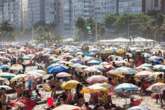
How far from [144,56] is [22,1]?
14658cm

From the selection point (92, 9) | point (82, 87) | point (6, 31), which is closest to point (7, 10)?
point (92, 9)

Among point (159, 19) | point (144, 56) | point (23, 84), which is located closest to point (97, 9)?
point (159, 19)

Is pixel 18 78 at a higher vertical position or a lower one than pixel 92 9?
lower

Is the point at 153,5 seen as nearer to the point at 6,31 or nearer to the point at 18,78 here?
the point at 6,31

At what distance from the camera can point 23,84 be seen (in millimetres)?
22797

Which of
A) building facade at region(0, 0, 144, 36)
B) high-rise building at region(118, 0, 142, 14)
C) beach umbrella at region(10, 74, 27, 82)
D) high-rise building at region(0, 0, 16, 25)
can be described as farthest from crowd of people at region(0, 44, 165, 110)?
high-rise building at region(0, 0, 16, 25)

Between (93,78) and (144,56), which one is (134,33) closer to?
(144,56)

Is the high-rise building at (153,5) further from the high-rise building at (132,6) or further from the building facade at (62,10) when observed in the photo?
the high-rise building at (132,6)

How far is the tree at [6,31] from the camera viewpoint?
123938 mm

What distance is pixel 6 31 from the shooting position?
414ft

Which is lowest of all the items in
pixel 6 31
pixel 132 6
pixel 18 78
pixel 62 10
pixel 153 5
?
→ pixel 6 31

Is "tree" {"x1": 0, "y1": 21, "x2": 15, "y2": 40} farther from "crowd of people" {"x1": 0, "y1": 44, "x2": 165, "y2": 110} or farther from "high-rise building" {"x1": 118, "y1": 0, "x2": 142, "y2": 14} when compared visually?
"crowd of people" {"x1": 0, "y1": 44, "x2": 165, "y2": 110}

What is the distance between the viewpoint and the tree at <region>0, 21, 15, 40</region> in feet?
407

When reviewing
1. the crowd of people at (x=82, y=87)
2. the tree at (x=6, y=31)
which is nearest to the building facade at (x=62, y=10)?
the tree at (x=6, y=31)
